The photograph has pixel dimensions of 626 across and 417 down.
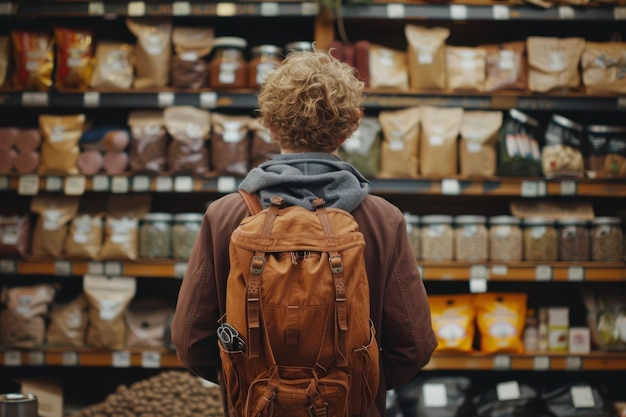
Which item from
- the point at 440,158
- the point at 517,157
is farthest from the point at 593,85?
the point at 440,158

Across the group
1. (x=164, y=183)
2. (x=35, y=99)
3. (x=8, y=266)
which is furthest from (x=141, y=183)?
(x=8, y=266)

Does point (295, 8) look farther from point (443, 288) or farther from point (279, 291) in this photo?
point (279, 291)

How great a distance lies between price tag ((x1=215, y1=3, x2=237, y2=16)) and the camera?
352 cm

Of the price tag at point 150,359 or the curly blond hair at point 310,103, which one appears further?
the price tag at point 150,359

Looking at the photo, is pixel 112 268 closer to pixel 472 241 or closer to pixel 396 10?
pixel 472 241

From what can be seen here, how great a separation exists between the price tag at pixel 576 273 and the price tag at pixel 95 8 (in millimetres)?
2781

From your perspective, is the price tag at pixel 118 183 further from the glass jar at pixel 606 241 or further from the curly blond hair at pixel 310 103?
the glass jar at pixel 606 241

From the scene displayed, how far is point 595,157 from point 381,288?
8.32ft

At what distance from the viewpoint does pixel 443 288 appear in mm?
4184

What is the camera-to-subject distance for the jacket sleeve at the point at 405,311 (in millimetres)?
1557

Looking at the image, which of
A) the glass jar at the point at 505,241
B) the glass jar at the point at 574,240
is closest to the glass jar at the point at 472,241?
the glass jar at the point at 505,241

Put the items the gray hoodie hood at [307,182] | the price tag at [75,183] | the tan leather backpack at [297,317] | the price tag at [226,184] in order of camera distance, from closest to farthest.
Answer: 1. the tan leather backpack at [297,317]
2. the gray hoodie hood at [307,182]
3. the price tag at [226,184]
4. the price tag at [75,183]

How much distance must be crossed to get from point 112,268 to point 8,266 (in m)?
0.55

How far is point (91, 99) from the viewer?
11.8ft
